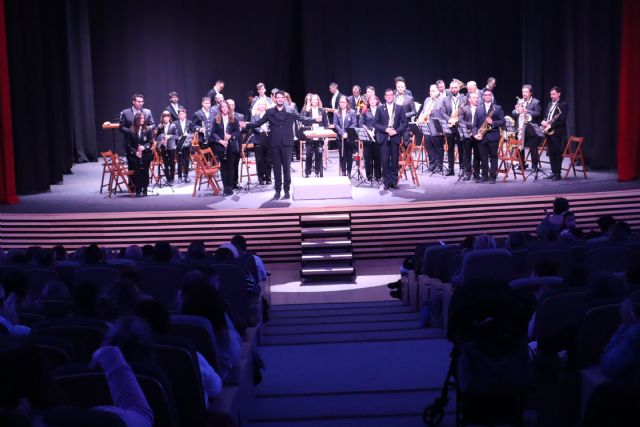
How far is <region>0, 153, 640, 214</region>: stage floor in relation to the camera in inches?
494

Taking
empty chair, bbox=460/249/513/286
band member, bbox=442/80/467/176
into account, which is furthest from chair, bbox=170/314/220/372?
band member, bbox=442/80/467/176

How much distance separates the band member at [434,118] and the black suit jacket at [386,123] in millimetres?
1770

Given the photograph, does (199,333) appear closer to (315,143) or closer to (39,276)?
(39,276)

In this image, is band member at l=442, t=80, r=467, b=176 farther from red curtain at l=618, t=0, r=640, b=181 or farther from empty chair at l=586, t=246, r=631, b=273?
empty chair at l=586, t=246, r=631, b=273

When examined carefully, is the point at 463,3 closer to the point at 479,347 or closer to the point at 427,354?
the point at 427,354

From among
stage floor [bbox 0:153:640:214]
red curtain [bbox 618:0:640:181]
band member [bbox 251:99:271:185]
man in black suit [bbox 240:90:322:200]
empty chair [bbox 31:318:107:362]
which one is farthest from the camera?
band member [bbox 251:99:271:185]

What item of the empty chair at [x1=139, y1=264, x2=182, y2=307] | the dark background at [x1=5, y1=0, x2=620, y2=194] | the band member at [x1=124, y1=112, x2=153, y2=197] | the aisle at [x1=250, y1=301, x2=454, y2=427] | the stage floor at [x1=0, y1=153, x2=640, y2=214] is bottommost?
the aisle at [x1=250, y1=301, x2=454, y2=427]

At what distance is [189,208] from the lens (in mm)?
12516

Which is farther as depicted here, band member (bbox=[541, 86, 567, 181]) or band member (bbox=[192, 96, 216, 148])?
band member (bbox=[192, 96, 216, 148])

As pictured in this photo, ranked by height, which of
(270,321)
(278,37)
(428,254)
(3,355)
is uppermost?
(278,37)

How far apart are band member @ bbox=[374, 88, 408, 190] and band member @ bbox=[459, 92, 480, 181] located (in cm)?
106

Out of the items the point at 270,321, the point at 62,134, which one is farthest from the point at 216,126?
the point at 270,321

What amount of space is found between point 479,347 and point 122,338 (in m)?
1.72

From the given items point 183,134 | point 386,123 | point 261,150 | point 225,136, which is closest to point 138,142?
point 225,136
